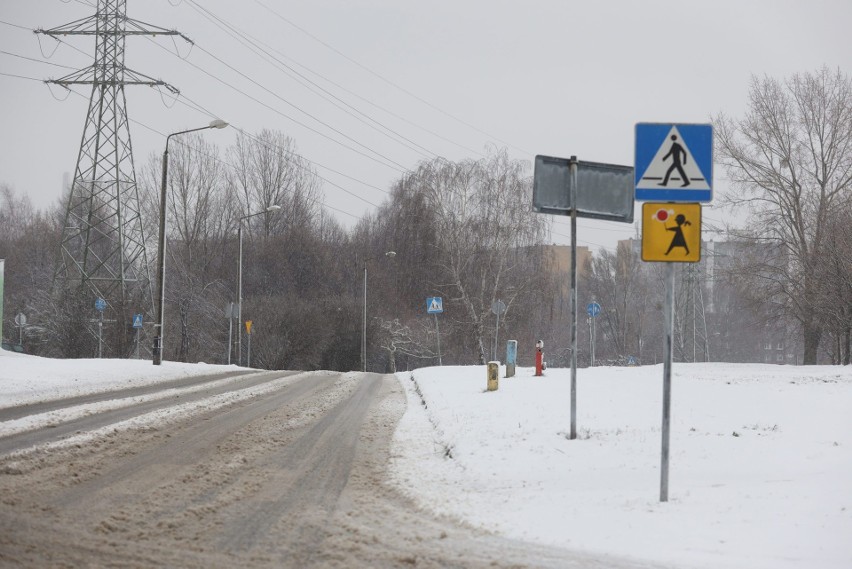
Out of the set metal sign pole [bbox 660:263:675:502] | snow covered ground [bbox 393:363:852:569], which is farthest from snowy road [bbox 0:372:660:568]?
metal sign pole [bbox 660:263:675:502]

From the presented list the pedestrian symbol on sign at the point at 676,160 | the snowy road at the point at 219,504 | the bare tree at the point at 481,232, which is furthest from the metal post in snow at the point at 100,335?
the pedestrian symbol on sign at the point at 676,160

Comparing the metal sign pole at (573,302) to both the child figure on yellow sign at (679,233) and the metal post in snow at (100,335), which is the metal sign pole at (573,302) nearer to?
the child figure on yellow sign at (679,233)

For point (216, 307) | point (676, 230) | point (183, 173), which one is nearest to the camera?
point (676, 230)

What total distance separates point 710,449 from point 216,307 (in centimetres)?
5146

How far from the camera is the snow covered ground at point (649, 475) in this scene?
569cm

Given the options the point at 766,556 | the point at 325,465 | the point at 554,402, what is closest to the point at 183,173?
the point at 554,402

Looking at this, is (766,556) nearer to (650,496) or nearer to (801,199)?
(650,496)

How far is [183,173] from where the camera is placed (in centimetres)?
6544

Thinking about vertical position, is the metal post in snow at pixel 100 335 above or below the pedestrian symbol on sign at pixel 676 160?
below

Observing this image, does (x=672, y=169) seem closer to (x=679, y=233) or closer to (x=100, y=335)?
(x=679, y=233)

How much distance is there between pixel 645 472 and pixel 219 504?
421 cm

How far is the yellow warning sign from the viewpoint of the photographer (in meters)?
6.90

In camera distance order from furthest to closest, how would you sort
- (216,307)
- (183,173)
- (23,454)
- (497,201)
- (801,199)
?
(183,173) < (216,307) < (497,201) < (801,199) < (23,454)

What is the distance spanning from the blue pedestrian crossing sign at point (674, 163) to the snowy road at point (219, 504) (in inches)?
129
